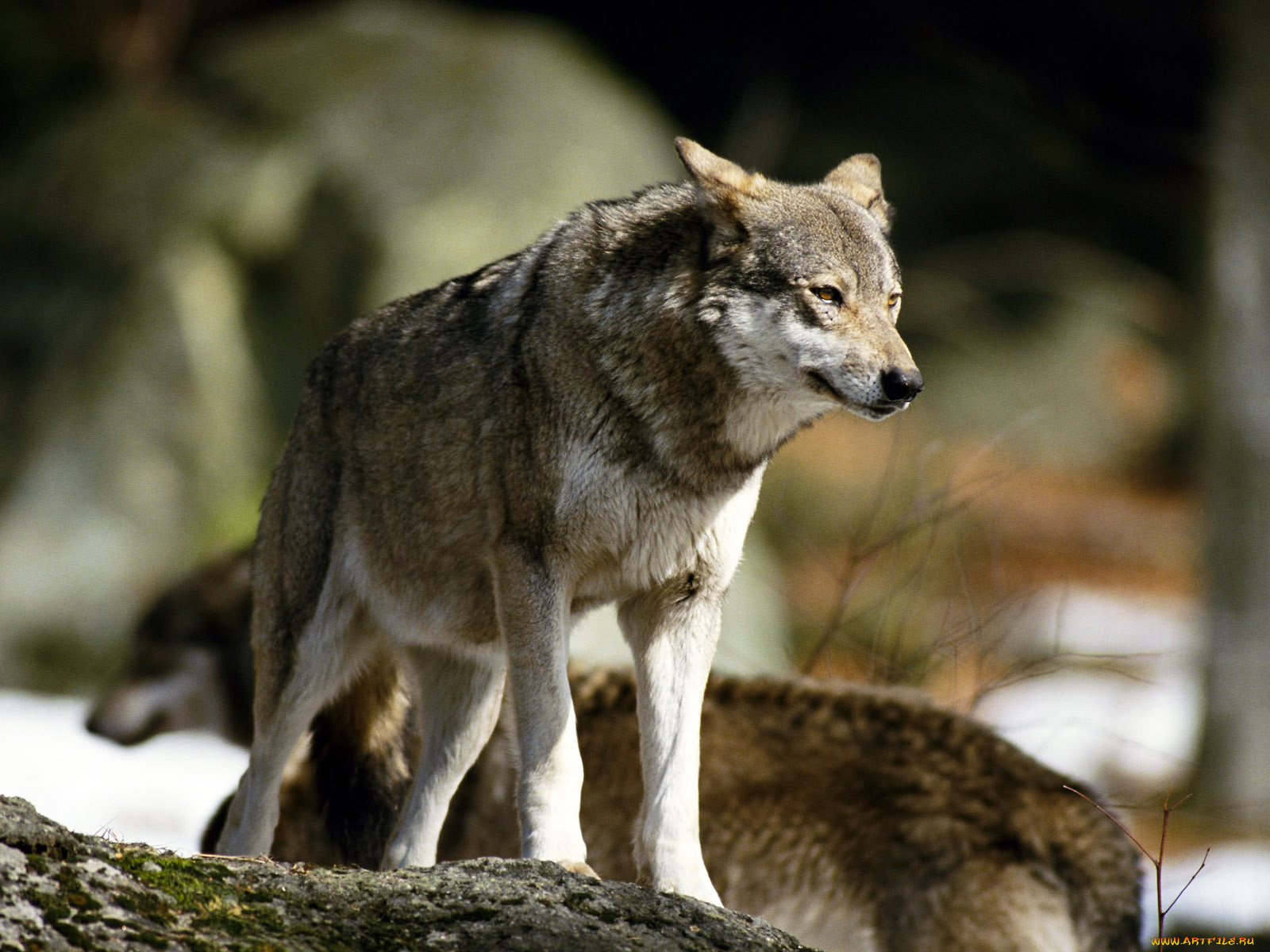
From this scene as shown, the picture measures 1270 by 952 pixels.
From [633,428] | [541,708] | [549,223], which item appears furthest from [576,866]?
[549,223]

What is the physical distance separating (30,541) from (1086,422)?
11347 millimetres

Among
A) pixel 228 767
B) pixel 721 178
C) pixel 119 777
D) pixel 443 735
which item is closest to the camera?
pixel 721 178

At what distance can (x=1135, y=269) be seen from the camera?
54.3 ft

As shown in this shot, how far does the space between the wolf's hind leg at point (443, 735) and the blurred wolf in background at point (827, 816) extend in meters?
0.31

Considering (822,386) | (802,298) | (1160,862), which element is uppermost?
(802,298)

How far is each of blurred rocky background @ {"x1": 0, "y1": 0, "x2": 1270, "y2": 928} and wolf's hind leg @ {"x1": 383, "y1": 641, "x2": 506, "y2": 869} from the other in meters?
4.03

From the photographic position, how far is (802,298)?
3705mm

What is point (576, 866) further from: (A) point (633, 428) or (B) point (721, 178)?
(B) point (721, 178)

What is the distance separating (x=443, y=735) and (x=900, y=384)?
1.94m

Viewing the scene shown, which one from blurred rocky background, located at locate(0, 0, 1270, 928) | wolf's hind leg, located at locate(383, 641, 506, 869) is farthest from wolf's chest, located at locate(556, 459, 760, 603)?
blurred rocky background, located at locate(0, 0, 1270, 928)

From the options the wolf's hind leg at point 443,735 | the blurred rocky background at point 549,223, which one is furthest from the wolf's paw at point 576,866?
the blurred rocky background at point 549,223

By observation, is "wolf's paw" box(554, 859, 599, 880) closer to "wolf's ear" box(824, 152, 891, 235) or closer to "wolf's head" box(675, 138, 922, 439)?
"wolf's head" box(675, 138, 922, 439)

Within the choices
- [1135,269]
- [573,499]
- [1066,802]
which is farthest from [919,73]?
[573,499]

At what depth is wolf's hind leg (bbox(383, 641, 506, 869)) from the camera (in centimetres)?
457
